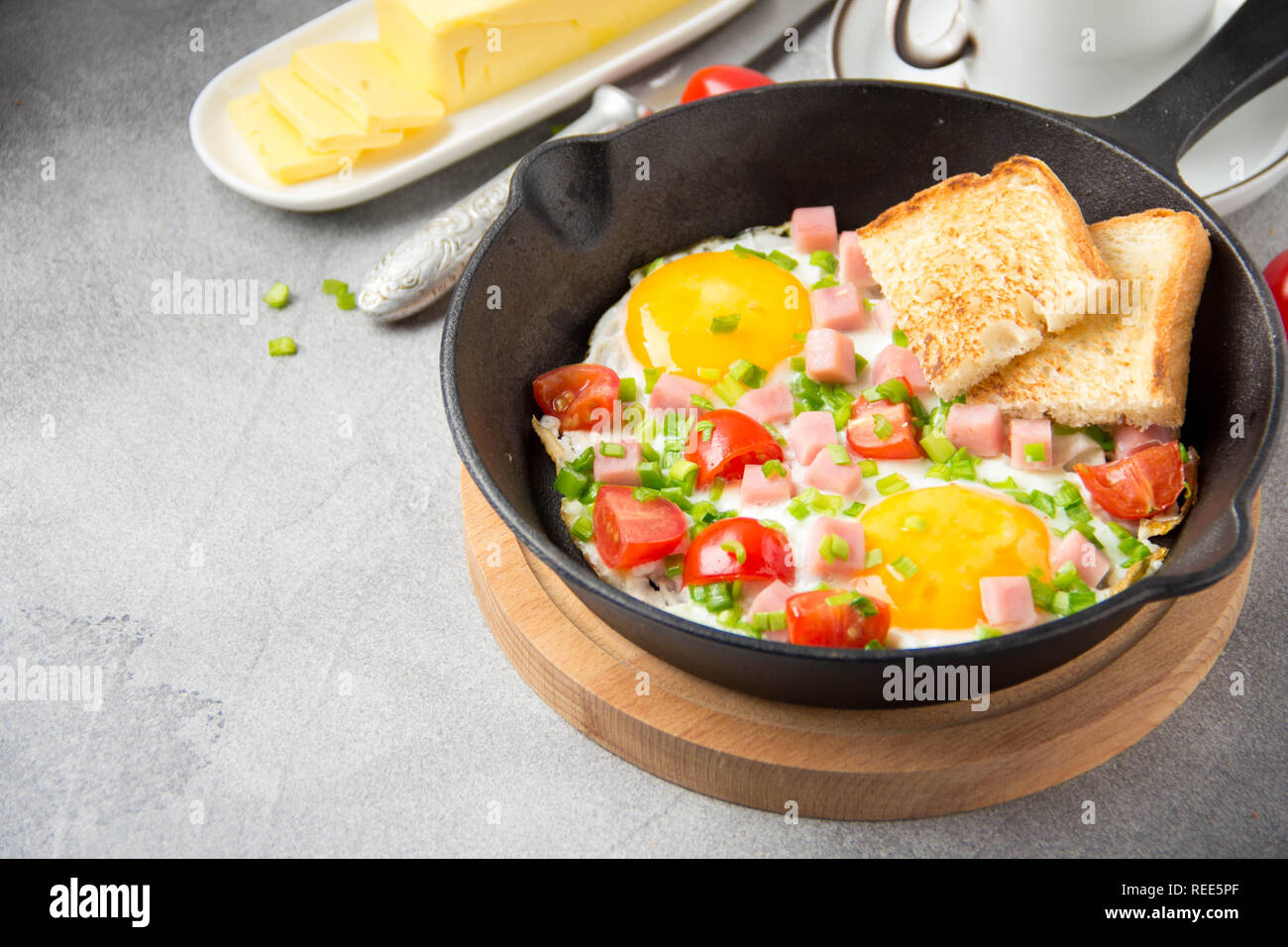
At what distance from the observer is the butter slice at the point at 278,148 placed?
402 centimetres

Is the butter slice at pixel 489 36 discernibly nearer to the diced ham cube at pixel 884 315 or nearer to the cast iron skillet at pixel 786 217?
the cast iron skillet at pixel 786 217

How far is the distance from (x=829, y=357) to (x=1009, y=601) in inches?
32.8

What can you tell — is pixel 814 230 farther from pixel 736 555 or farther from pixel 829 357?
pixel 736 555

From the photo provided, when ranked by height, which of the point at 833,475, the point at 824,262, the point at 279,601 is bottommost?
the point at 279,601

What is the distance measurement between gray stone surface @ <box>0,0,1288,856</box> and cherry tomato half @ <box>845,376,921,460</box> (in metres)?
0.90

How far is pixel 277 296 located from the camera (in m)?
3.90

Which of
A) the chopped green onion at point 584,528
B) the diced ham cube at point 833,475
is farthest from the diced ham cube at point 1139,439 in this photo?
the chopped green onion at point 584,528

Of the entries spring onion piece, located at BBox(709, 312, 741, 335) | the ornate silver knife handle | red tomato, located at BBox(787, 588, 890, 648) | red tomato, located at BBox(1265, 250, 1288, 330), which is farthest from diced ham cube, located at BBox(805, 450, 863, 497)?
red tomato, located at BBox(1265, 250, 1288, 330)

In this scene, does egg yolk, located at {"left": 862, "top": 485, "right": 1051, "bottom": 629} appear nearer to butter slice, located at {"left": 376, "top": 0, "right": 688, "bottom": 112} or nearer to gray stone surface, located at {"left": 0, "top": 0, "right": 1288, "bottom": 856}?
gray stone surface, located at {"left": 0, "top": 0, "right": 1288, "bottom": 856}

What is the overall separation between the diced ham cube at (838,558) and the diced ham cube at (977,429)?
0.43 meters

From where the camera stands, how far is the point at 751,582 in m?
2.73

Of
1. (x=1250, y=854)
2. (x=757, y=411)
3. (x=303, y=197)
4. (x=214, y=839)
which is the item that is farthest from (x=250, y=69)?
(x=1250, y=854)

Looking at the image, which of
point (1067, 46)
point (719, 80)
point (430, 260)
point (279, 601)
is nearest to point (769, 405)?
point (430, 260)

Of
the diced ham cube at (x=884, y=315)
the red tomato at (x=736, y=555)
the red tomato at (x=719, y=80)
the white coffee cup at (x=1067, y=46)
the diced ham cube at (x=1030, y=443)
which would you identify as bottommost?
the red tomato at (x=736, y=555)
